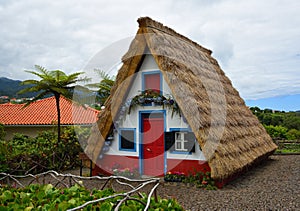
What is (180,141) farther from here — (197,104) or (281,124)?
(281,124)

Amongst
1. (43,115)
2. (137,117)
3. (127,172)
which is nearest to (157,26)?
(137,117)

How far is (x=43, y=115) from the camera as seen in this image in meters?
20.0

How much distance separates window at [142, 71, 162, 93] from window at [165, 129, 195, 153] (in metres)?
1.44

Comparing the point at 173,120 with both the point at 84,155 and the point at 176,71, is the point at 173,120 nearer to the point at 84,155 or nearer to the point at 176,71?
the point at 176,71

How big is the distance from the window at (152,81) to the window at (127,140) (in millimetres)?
1504

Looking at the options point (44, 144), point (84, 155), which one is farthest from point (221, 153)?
point (44, 144)

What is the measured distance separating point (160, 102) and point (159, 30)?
2.63m

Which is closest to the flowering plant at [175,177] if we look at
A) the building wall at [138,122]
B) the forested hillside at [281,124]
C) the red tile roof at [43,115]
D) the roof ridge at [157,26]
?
the building wall at [138,122]

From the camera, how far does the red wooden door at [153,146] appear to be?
9.65m

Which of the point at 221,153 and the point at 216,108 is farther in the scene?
the point at 216,108

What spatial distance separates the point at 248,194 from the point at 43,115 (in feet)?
52.0

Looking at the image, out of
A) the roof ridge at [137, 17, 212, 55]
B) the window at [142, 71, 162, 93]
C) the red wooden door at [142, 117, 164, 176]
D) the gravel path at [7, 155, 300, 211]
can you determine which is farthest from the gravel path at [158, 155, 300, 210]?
the roof ridge at [137, 17, 212, 55]

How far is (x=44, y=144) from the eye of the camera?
12.4 metres

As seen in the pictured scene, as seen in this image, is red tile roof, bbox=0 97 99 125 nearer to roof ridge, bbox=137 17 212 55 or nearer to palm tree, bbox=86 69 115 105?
palm tree, bbox=86 69 115 105
